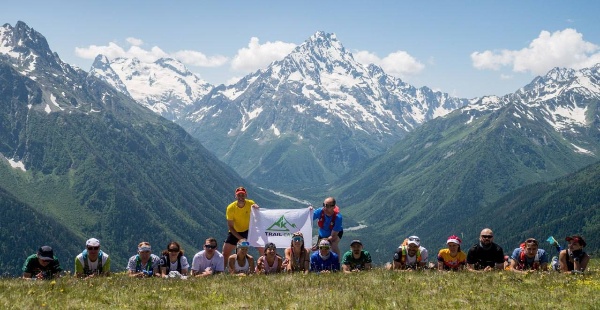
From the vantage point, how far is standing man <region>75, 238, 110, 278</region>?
68.7ft

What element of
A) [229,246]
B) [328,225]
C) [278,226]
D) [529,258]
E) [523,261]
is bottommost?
[523,261]

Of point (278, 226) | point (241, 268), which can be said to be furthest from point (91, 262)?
point (278, 226)

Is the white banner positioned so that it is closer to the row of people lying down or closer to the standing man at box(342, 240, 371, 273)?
the row of people lying down

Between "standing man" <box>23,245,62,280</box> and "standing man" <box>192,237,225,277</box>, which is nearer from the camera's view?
"standing man" <box>23,245,62,280</box>

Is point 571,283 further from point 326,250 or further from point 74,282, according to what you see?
point 74,282

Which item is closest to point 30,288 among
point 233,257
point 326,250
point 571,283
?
point 233,257

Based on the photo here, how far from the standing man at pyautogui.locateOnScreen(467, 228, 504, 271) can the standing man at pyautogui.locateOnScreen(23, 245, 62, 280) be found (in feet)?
53.7

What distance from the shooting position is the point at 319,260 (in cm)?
2261

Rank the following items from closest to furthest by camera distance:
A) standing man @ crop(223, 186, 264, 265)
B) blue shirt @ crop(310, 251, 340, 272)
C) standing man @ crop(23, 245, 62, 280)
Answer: standing man @ crop(23, 245, 62, 280)
blue shirt @ crop(310, 251, 340, 272)
standing man @ crop(223, 186, 264, 265)

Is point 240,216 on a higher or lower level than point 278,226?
higher

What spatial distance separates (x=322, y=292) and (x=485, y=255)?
9573 millimetres

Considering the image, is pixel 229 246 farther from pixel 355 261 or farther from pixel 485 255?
pixel 485 255

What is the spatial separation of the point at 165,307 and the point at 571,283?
498 inches

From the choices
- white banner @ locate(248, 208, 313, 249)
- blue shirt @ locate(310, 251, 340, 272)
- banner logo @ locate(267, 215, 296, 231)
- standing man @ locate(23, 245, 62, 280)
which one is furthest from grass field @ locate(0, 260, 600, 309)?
banner logo @ locate(267, 215, 296, 231)
